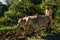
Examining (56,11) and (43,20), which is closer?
(43,20)

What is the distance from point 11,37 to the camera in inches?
282

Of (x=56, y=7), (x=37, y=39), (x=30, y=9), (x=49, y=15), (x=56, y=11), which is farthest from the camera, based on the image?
(x=56, y=7)

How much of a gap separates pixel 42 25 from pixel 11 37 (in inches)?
47.3

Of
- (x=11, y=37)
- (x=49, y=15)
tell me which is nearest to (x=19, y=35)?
(x=11, y=37)

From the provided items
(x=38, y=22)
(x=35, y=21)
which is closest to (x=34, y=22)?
(x=35, y=21)

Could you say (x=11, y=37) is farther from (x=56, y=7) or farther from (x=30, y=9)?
(x=56, y=7)

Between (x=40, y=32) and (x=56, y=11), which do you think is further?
(x=56, y=11)

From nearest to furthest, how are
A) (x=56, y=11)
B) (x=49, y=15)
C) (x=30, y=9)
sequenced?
(x=49, y=15) → (x=30, y=9) → (x=56, y=11)

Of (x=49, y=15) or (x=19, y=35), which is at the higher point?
(x=49, y=15)

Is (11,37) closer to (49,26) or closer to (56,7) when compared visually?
(49,26)

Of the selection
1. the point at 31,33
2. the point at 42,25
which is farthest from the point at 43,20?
the point at 31,33

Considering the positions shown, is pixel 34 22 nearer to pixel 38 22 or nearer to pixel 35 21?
pixel 35 21

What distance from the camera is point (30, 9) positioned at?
10.5 metres

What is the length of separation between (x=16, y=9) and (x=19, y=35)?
3.58 meters
